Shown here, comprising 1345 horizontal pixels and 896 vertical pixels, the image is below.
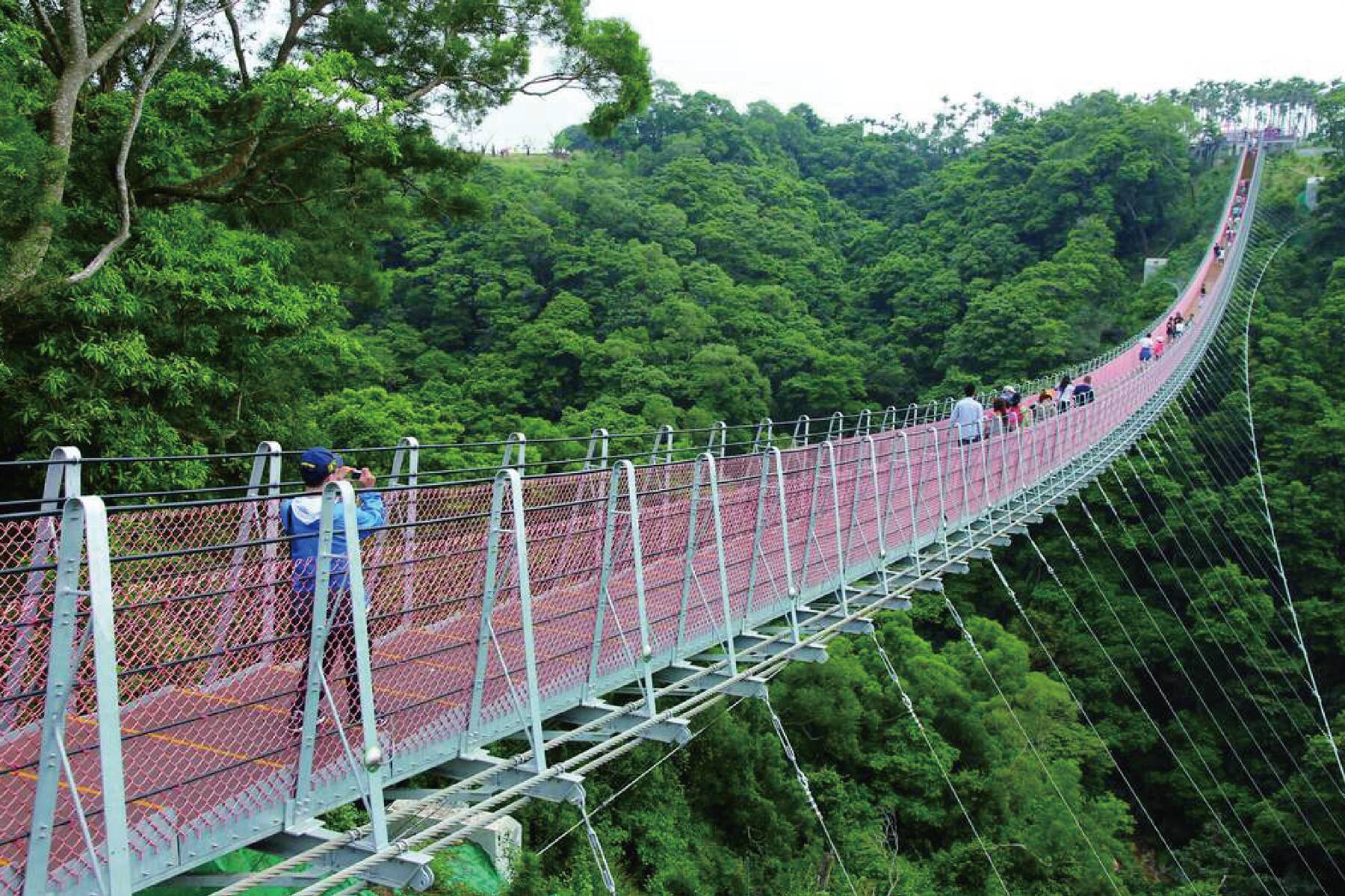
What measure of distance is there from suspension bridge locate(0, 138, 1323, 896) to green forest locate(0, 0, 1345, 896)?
340cm

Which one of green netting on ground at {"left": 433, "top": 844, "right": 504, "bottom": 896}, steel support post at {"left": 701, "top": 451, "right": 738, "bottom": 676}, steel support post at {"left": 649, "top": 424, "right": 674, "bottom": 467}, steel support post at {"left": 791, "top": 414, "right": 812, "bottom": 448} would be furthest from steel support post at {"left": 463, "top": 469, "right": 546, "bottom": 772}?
green netting on ground at {"left": 433, "top": 844, "right": 504, "bottom": 896}

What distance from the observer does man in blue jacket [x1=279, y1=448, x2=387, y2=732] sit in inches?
99.3

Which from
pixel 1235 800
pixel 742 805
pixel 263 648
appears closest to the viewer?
pixel 263 648

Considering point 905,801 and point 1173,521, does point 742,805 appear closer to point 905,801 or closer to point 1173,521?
point 905,801

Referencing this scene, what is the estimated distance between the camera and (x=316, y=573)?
246 cm

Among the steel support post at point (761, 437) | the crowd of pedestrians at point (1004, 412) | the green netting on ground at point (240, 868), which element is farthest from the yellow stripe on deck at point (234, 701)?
the crowd of pedestrians at point (1004, 412)

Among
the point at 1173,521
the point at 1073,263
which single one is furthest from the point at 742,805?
the point at 1073,263

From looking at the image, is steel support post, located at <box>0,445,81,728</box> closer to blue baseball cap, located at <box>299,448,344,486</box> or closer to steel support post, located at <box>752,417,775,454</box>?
blue baseball cap, located at <box>299,448,344,486</box>

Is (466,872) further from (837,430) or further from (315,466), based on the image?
(315,466)

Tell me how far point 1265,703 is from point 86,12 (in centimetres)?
2019

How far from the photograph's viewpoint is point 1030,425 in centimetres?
943

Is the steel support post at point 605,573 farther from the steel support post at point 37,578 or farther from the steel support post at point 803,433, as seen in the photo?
the steel support post at point 803,433

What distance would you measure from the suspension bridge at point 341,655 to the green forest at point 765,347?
340 cm

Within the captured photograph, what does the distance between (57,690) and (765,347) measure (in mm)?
26244
